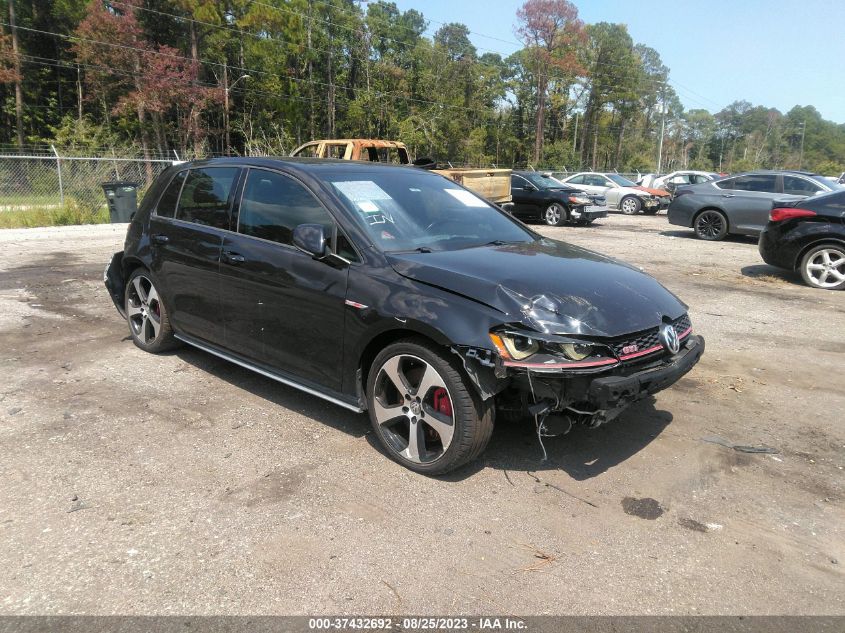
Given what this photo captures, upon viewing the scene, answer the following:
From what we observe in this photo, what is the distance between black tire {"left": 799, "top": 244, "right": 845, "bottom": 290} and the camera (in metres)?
8.84

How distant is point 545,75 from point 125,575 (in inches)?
2466

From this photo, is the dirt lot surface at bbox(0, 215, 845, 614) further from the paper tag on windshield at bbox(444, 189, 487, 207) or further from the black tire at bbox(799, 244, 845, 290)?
the black tire at bbox(799, 244, 845, 290)

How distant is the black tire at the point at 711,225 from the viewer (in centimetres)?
1452

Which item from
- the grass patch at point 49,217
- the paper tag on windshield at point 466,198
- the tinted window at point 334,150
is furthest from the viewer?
the tinted window at point 334,150

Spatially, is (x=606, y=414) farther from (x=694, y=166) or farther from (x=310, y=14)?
(x=694, y=166)

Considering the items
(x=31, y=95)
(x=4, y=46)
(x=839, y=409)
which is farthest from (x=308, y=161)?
(x=31, y=95)

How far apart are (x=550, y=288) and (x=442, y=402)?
34.2 inches

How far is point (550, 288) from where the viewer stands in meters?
3.44

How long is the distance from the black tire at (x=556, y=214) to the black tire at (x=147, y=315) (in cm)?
1488

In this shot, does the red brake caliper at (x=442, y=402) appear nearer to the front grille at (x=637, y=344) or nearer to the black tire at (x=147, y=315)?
the front grille at (x=637, y=344)

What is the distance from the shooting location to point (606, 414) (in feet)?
10.7

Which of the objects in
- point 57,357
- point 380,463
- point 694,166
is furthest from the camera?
point 694,166

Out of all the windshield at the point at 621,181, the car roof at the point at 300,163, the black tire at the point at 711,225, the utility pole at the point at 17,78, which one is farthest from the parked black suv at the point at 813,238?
the utility pole at the point at 17,78

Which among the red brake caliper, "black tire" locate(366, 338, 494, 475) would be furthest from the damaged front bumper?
the red brake caliper
